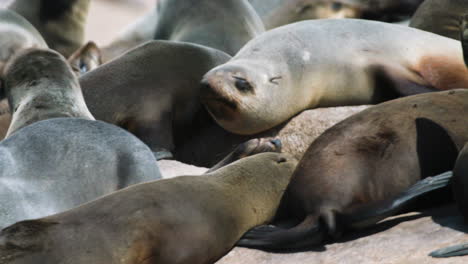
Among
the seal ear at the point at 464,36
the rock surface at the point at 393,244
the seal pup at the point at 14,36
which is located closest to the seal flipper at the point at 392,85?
the seal ear at the point at 464,36

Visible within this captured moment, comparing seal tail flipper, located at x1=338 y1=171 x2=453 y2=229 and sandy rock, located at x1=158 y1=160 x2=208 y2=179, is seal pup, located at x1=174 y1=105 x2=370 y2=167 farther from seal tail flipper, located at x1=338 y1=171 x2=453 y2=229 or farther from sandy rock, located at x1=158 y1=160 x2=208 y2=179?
seal tail flipper, located at x1=338 y1=171 x2=453 y2=229

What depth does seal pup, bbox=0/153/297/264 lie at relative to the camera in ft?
9.38

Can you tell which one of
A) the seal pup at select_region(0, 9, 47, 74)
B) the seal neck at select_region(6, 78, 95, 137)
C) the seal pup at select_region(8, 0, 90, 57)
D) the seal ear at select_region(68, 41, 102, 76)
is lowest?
the seal pup at select_region(8, 0, 90, 57)

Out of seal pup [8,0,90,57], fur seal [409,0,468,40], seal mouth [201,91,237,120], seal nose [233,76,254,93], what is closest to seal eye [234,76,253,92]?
seal nose [233,76,254,93]

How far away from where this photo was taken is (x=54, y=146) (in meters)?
3.95

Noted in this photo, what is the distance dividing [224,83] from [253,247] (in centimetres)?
160

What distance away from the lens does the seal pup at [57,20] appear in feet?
28.2

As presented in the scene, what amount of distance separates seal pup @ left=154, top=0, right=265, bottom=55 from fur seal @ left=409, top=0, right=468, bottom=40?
1.37m

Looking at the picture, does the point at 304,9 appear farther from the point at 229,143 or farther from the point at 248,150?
the point at 248,150

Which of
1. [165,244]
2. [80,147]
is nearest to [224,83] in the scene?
[80,147]

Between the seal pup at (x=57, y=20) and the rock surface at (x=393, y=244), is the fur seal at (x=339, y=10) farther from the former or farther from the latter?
the rock surface at (x=393, y=244)

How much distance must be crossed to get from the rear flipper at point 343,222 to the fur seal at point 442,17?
2947 millimetres

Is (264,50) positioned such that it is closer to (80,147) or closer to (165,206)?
(80,147)

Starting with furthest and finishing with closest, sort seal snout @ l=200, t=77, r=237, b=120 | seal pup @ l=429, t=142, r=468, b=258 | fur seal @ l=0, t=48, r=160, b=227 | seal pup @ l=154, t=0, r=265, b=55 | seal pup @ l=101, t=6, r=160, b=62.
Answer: seal pup @ l=101, t=6, r=160, b=62 < seal pup @ l=154, t=0, r=265, b=55 < seal snout @ l=200, t=77, r=237, b=120 < fur seal @ l=0, t=48, r=160, b=227 < seal pup @ l=429, t=142, r=468, b=258
